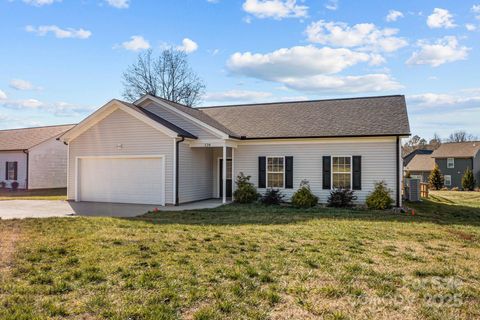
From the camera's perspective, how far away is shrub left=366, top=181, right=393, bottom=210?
14.3 m

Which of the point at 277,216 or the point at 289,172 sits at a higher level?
the point at 289,172

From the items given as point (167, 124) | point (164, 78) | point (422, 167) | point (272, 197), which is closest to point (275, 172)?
point (272, 197)

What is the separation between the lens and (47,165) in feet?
89.7

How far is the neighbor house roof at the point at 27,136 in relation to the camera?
26.9 metres

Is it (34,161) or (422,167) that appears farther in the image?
(422,167)

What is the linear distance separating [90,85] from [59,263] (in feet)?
40.2

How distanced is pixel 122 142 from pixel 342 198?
979 centimetres

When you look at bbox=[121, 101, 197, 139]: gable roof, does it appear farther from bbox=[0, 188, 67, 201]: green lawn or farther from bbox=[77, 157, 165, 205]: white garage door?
bbox=[0, 188, 67, 201]: green lawn

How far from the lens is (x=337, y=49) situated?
16.6 m

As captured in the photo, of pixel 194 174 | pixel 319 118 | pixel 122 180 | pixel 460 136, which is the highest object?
pixel 460 136

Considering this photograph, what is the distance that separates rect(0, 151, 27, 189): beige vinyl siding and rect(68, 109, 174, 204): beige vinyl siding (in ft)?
37.5

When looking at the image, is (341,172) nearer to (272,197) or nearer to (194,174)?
(272,197)

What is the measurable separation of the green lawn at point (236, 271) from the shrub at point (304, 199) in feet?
16.8

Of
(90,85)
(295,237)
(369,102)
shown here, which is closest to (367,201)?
(369,102)
